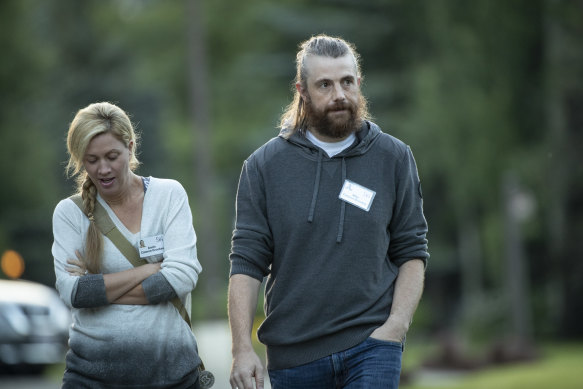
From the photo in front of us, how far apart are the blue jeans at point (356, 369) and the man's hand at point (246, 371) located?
16cm

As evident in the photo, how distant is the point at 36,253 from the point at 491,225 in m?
14.9

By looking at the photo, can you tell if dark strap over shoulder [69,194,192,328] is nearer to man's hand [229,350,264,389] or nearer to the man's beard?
man's hand [229,350,264,389]

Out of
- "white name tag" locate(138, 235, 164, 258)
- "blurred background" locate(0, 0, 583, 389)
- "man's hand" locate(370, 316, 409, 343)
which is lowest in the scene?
"man's hand" locate(370, 316, 409, 343)

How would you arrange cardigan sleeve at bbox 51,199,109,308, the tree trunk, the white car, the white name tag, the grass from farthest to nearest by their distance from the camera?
1. the tree trunk
2. the white car
3. the grass
4. the white name tag
5. cardigan sleeve at bbox 51,199,109,308

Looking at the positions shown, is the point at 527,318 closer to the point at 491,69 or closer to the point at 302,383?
the point at 491,69

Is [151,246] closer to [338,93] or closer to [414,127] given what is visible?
[338,93]

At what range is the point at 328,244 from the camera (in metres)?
4.88

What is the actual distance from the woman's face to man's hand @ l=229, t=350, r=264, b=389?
0.83 m

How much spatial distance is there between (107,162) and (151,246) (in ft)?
1.25

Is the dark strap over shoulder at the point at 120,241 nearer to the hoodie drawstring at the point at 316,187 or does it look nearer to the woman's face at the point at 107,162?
the woman's face at the point at 107,162

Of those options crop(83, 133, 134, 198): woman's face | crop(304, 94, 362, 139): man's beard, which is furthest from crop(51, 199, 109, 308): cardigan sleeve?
crop(304, 94, 362, 139): man's beard

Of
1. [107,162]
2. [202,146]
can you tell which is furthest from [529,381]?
[202,146]

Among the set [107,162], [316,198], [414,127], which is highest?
[414,127]

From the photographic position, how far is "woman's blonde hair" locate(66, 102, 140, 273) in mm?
4727
